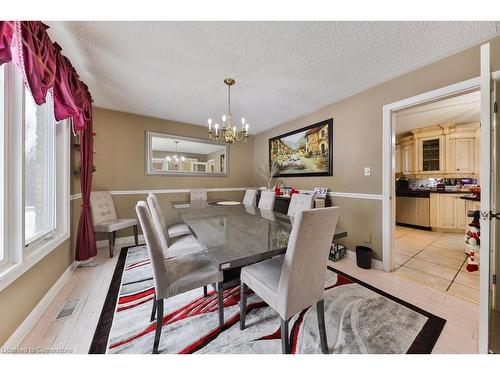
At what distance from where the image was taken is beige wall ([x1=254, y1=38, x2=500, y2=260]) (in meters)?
1.74

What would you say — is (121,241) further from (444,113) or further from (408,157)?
(408,157)

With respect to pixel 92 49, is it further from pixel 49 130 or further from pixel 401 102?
pixel 401 102

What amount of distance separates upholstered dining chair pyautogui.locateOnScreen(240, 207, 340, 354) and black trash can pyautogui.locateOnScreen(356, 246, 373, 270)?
1456 millimetres

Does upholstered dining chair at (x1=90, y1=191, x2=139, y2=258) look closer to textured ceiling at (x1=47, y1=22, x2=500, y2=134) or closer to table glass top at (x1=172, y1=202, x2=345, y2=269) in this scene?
textured ceiling at (x1=47, y1=22, x2=500, y2=134)

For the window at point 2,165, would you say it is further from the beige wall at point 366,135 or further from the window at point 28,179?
the beige wall at point 366,135

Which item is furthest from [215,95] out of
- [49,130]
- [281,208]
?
[281,208]

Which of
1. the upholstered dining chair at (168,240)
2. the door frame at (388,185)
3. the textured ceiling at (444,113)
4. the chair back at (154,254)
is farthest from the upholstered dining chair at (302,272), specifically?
the textured ceiling at (444,113)

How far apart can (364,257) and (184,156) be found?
3588mm

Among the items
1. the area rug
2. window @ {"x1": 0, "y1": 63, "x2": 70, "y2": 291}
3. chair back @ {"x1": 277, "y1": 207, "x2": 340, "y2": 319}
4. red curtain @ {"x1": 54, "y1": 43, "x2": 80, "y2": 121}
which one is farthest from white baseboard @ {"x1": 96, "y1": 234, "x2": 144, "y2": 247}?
chair back @ {"x1": 277, "y1": 207, "x2": 340, "y2": 319}

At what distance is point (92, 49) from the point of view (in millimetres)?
1623

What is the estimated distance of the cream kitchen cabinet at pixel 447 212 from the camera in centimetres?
362

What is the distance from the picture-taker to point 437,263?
2.37 meters

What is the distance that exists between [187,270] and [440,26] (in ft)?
8.88
